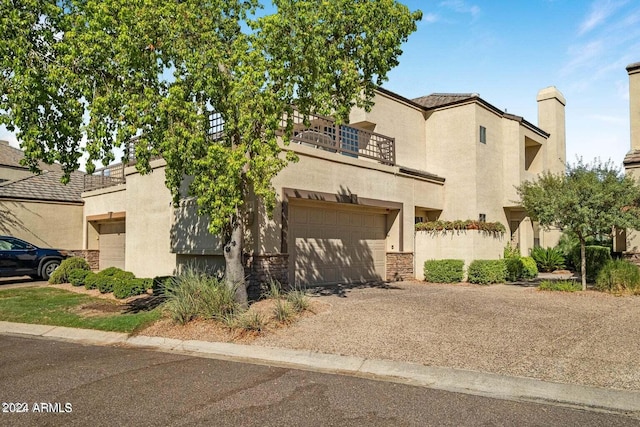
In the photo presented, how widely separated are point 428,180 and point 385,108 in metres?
3.38

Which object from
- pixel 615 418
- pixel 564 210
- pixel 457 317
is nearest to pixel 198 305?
pixel 457 317

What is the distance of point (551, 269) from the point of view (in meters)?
22.8

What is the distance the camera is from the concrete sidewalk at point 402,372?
19.4ft

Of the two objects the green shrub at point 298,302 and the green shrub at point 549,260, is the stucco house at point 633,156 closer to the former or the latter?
the green shrub at point 549,260

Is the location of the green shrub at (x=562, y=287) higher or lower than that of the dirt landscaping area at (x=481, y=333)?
higher

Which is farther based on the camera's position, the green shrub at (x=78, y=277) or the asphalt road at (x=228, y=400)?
the green shrub at (x=78, y=277)

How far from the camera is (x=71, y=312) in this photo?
1210cm

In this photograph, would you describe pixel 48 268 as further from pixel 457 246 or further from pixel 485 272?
pixel 485 272

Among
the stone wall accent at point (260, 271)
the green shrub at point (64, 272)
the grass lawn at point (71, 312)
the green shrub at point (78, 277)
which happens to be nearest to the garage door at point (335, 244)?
the stone wall accent at point (260, 271)

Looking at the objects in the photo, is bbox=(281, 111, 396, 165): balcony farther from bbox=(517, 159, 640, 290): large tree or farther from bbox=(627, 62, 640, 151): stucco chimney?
bbox=(627, 62, 640, 151): stucco chimney

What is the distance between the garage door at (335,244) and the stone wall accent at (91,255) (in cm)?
1242

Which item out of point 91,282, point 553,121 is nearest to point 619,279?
point 553,121

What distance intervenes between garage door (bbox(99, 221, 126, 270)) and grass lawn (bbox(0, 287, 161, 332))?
6.20 metres

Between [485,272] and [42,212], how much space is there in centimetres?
1942
